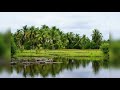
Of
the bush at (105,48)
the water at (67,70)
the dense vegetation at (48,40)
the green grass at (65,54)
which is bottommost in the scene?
the water at (67,70)

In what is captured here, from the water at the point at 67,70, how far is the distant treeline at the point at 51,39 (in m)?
0.32

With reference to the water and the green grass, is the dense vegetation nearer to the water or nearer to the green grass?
the green grass

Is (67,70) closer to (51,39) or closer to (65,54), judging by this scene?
(65,54)

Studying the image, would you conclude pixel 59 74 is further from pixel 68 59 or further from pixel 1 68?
pixel 1 68

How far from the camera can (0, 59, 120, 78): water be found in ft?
23.3

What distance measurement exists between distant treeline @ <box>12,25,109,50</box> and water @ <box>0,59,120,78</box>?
0.32 m

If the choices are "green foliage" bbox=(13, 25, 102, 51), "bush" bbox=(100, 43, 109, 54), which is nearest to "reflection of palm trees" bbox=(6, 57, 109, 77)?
"bush" bbox=(100, 43, 109, 54)

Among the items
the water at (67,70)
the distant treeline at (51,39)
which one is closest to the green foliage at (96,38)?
the distant treeline at (51,39)

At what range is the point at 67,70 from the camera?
722 centimetres

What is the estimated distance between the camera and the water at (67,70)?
711 centimetres

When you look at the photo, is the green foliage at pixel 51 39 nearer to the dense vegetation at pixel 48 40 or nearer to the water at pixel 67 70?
the dense vegetation at pixel 48 40

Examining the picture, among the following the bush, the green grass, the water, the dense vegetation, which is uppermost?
the dense vegetation
